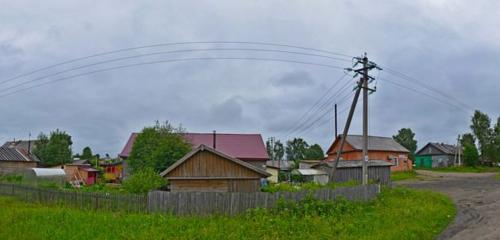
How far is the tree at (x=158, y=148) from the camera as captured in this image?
3747cm

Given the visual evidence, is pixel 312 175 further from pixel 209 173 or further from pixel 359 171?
pixel 209 173

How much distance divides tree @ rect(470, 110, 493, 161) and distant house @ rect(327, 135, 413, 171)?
1757 centimetres

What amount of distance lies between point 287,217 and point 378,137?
4279 centimetres

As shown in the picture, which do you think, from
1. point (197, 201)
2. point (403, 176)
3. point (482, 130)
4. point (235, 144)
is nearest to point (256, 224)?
point (197, 201)

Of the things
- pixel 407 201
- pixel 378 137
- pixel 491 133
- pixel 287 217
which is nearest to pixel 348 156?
pixel 378 137

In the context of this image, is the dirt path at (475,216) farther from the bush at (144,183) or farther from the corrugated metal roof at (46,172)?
the corrugated metal roof at (46,172)

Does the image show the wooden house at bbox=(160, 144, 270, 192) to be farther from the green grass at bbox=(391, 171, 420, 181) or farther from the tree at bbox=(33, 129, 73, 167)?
the tree at bbox=(33, 129, 73, 167)

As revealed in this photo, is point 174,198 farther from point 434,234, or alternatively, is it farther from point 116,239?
point 434,234

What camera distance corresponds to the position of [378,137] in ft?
193

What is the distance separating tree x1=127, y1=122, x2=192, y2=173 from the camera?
37.5 metres

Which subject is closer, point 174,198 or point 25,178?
point 174,198

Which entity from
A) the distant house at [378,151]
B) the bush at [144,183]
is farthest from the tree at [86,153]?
the bush at [144,183]

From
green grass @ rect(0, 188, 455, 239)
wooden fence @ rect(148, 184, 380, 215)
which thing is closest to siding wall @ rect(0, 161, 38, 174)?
green grass @ rect(0, 188, 455, 239)

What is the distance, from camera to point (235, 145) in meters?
48.4
